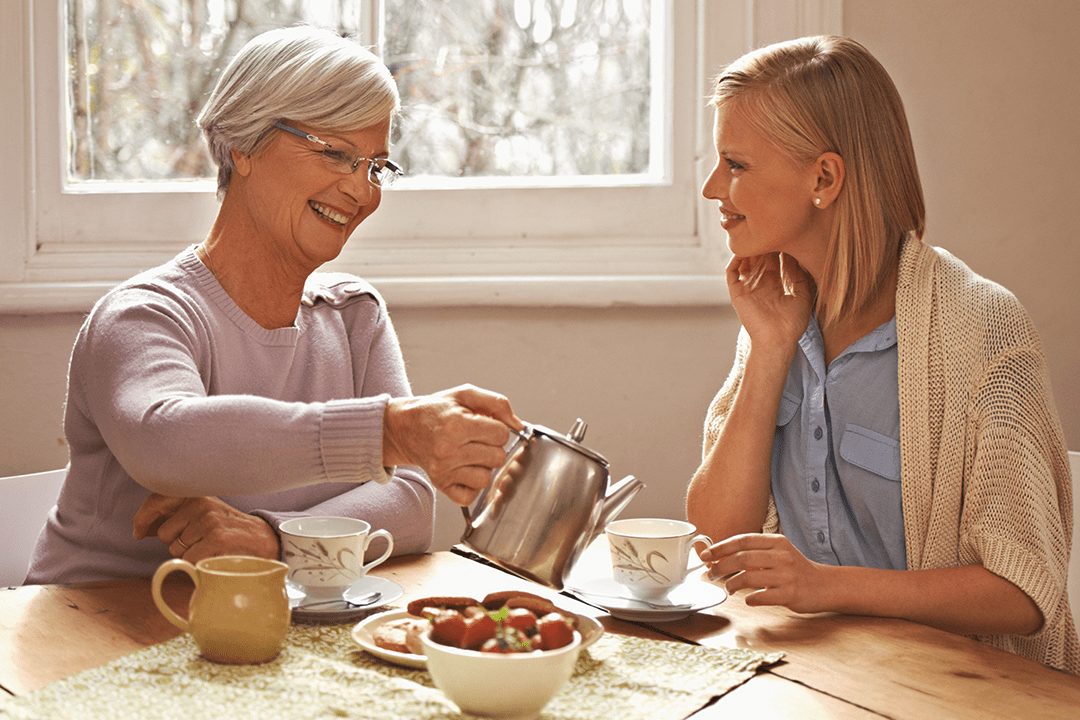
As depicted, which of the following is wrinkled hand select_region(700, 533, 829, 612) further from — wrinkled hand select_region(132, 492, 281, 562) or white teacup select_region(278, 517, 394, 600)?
wrinkled hand select_region(132, 492, 281, 562)

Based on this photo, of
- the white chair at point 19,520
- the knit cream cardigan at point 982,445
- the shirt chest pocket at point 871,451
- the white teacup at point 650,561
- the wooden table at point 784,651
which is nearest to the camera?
the wooden table at point 784,651

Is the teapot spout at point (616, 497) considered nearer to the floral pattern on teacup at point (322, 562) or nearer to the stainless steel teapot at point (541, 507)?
the stainless steel teapot at point (541, 507)

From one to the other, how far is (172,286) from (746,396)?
0.84m

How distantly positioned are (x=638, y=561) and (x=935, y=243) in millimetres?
1338

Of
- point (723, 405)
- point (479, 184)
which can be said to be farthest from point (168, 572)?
point (479, 184)

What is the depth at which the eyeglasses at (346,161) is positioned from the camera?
1410 mm

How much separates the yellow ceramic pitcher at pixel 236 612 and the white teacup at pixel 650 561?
382mm

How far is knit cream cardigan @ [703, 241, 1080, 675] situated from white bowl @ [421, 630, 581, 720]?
0.66m

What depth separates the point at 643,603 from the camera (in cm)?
110

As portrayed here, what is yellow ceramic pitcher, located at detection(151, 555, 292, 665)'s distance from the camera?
88cm

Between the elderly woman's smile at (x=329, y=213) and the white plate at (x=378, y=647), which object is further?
the elderly woman's smile at (x=329, y=213)

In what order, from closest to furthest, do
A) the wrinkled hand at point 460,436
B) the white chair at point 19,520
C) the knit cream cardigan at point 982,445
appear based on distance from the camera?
the wrinkled hand at point 460,436
the knit cream cardigan at point 982,445
the white chair at point 19,520

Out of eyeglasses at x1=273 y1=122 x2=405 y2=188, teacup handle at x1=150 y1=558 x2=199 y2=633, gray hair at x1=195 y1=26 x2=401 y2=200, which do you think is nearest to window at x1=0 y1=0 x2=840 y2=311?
eyeglasses at x1=273 y1=122 x2=405 y2=188

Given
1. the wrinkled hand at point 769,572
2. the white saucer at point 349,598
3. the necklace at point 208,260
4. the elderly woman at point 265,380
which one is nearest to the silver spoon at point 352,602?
the white saucer at point 349,598
